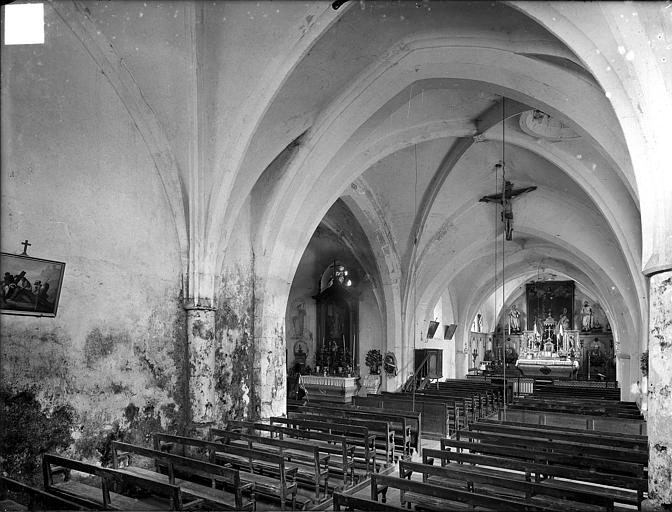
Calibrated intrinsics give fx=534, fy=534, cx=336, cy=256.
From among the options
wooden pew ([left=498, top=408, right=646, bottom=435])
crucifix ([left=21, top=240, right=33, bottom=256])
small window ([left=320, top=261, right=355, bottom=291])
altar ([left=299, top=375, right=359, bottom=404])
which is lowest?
altar ([left=299, top=375, right=359, bottom=404])

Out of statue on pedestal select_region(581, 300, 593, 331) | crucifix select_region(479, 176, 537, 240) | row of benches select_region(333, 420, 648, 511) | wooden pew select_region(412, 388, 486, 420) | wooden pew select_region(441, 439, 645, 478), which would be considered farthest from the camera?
statue on pedestal select_region(581, 300, 593, 331)

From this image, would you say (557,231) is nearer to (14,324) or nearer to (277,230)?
(277,230)

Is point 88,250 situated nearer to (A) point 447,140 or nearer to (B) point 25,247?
(B) point 25,247

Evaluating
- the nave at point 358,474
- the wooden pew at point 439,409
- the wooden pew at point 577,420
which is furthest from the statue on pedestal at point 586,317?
the nave at point 358,474

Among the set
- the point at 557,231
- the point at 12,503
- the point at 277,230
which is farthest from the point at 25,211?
the point at 557,231

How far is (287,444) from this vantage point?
6.61 m

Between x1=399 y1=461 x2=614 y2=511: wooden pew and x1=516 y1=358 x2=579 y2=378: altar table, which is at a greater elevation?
x1=399 y1=461 x2=614 y2=511: wooden pew

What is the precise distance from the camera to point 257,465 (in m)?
7.45

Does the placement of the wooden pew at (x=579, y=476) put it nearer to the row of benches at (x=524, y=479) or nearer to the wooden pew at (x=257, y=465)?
the row of benches at (x=524, y=479)

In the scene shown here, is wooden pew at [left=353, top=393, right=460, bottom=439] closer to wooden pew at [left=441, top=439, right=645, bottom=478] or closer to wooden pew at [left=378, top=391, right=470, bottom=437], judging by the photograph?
wooden pew at [left=378, top=391, right=470, bottom=437]

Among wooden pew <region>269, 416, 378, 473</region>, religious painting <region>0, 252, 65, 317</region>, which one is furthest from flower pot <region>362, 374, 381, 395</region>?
religious painting <region>0, 252, 65, 317</region>

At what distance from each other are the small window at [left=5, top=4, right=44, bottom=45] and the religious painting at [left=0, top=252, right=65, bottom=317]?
2360mm

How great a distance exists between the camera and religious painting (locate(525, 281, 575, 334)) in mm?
35875

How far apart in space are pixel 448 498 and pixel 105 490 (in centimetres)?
324
